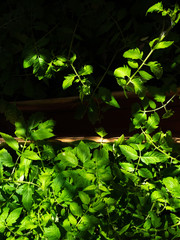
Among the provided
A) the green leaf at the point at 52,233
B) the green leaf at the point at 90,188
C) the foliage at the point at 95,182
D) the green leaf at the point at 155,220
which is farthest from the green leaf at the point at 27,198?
the green leaf at the point at 155,220

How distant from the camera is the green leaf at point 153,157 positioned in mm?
1022

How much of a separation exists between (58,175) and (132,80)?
0.45 meters

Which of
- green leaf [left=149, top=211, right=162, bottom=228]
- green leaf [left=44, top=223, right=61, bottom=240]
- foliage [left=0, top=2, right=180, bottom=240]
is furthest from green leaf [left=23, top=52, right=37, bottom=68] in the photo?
green leaf [left=149, top=211, right=162, bottom=228]

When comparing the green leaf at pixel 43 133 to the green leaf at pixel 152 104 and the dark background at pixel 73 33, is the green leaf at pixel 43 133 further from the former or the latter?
the green leaf at pixel 152 104

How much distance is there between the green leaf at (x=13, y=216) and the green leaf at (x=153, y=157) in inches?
19.9

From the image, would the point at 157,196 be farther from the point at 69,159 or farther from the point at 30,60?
the point at 30,60

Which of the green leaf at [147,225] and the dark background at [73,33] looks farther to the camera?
the dark background at [73,33]

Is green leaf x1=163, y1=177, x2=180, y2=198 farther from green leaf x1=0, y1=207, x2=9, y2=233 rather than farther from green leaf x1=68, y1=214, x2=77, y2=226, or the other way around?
green leaf x1=0, y1=207, x2=9, y2=233

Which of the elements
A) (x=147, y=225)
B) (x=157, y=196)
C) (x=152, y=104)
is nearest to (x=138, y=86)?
(x=152, y=104)

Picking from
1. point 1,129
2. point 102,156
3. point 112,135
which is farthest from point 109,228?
point 1,129

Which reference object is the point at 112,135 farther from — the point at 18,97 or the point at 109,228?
the point at 18,97

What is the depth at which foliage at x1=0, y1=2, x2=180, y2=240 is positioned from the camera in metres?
0.98

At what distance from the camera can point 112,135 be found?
1.25 metres

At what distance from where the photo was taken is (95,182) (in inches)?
39.9
